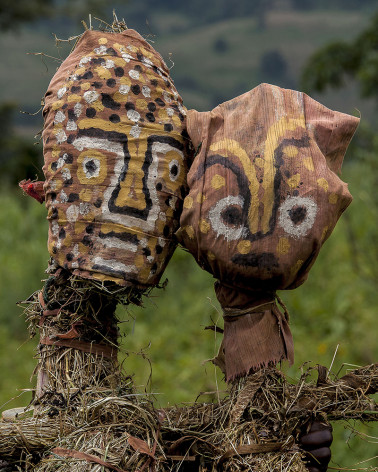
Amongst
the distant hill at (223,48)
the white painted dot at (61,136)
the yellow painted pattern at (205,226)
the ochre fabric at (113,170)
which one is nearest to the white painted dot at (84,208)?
the ochre fabric at (113,170)

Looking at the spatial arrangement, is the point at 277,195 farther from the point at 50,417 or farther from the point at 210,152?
the point at 50,417

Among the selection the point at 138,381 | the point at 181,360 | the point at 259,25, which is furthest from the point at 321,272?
the point at 259,25

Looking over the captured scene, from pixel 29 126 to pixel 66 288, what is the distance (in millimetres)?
34206

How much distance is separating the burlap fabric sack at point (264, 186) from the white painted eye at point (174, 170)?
0.07 meters

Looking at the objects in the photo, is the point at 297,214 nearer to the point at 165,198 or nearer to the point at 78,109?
the point at 165,198

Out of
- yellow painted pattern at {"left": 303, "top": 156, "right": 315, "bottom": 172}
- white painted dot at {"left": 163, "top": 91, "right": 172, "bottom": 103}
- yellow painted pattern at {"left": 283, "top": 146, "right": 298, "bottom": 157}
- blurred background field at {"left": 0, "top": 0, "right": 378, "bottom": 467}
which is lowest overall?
blurred background field at {"left": 0, "top": 0, "right": 378, "bottom": 467}

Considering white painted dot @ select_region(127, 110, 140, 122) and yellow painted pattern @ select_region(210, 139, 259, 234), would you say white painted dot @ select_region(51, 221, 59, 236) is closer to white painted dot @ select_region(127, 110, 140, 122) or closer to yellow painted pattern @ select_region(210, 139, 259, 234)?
white painted dot @ select_region(127, 110, 140, 122)

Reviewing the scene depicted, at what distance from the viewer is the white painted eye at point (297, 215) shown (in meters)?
1.64

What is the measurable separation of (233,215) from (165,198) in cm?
20

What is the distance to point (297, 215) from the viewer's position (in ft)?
5.39

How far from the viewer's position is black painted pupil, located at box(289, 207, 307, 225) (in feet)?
5.38

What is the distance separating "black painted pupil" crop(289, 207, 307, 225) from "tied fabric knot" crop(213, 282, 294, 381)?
0.26 meters

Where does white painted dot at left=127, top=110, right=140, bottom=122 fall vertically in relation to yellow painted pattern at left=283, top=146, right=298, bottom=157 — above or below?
above

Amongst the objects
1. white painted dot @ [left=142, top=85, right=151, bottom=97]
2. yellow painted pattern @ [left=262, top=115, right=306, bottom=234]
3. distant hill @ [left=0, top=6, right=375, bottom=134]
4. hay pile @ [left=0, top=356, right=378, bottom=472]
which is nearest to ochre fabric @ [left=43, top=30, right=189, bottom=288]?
white painted dot @ [left=142, top=85, right=151, bottom=97]
